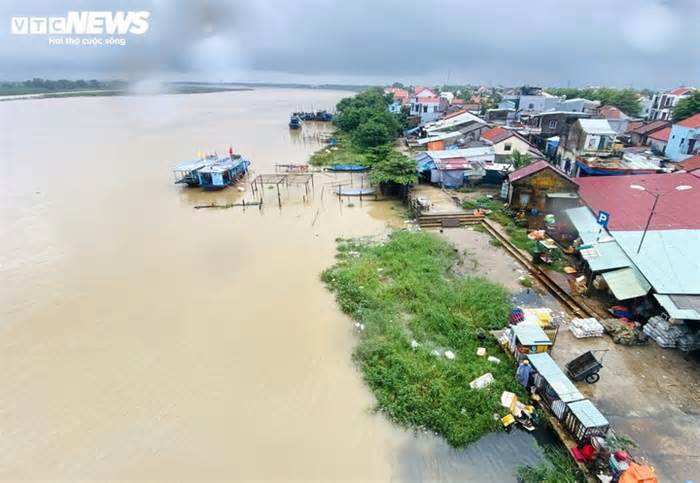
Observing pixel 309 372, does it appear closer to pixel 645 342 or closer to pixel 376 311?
pixel 376 311

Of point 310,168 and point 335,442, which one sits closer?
point 335,442

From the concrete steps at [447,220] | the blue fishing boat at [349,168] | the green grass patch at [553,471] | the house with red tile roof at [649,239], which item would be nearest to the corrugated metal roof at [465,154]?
the blue fishing boat at [349,168]

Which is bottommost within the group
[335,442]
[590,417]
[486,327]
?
[335,442]

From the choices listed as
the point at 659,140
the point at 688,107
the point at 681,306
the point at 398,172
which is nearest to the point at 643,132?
the point at 659,140

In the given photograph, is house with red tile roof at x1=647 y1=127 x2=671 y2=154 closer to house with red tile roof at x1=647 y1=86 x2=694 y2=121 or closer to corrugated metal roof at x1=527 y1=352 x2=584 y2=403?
house with red tile roof at x1=647 y1=86 x2=694 y2=121

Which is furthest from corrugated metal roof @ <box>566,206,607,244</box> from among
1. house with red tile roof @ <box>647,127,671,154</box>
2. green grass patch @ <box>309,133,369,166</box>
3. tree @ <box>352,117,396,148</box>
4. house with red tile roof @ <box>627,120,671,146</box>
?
house with red tile roof @ <box>627,120,671,146</box>

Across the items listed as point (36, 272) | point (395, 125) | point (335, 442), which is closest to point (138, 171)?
point (36, 272)
